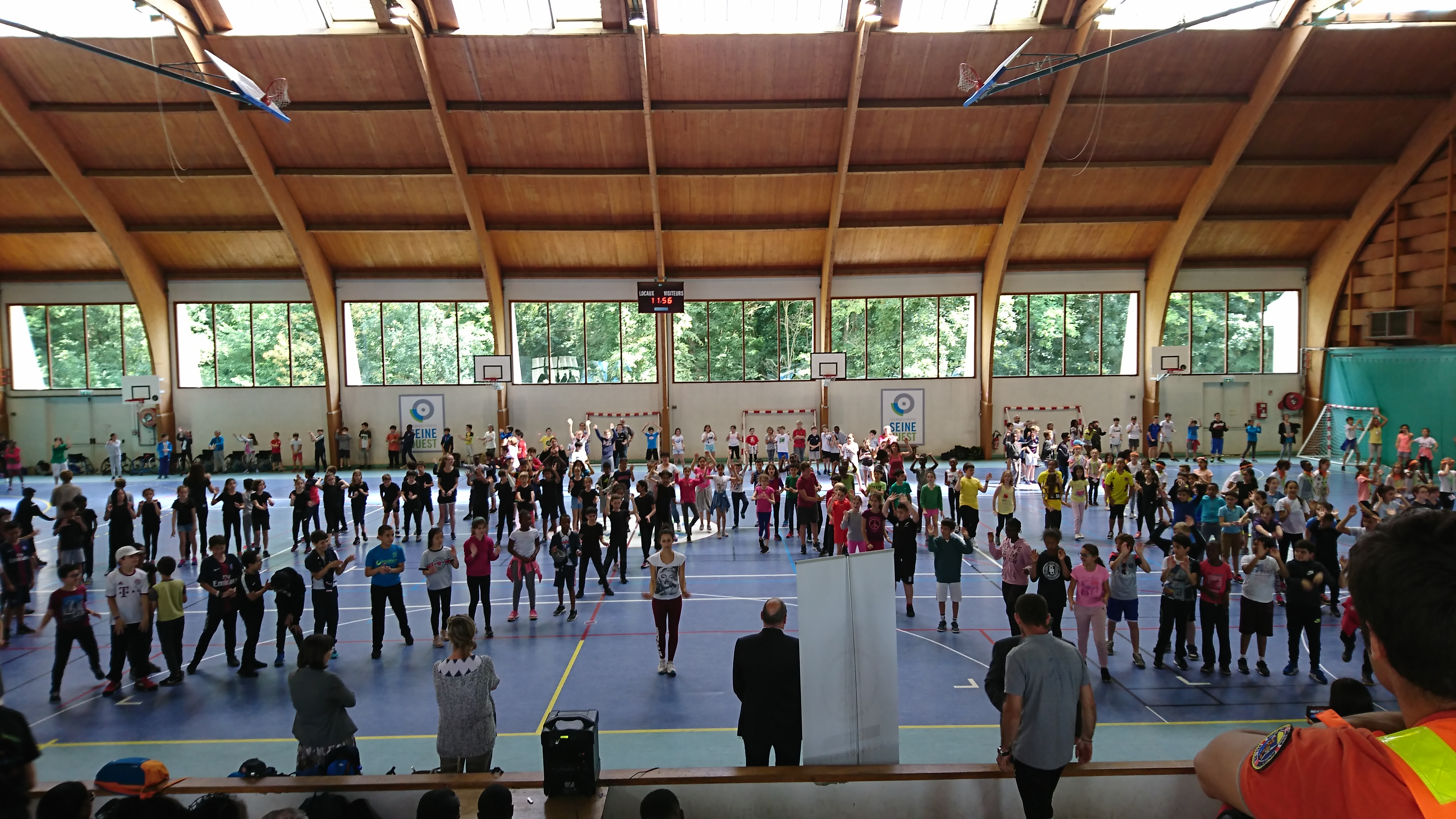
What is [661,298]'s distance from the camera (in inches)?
1171

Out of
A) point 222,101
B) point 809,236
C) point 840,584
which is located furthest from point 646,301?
point 840,584

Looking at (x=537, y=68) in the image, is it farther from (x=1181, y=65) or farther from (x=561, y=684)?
(x=561, y=684)

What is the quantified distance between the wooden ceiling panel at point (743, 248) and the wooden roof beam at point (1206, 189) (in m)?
12.1

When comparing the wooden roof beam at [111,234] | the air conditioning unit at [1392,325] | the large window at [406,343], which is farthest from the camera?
the large window at [406,343]

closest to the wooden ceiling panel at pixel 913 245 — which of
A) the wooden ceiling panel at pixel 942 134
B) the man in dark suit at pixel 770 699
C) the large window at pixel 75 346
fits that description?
the wooden ceiling panel at pixel 942 134

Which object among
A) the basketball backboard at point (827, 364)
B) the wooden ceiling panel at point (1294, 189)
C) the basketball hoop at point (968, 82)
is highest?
the wooden ceiling panel at point (1294, 189)

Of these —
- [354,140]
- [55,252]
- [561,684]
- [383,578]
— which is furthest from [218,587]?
[55,252]

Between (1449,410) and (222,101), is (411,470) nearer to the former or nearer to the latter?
(222,101)

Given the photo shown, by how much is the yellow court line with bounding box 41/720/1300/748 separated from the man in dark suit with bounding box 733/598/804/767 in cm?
246

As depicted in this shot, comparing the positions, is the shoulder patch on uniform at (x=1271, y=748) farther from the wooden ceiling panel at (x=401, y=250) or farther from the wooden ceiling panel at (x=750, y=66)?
the wooden ceiling panel at (x=401, y=250)

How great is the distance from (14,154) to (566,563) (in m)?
25.0

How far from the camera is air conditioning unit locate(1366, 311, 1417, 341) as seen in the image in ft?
86.1

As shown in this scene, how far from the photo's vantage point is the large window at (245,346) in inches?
1238

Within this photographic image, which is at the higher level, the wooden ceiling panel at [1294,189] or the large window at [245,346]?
the wooden ceiling panel at [1294,189]
